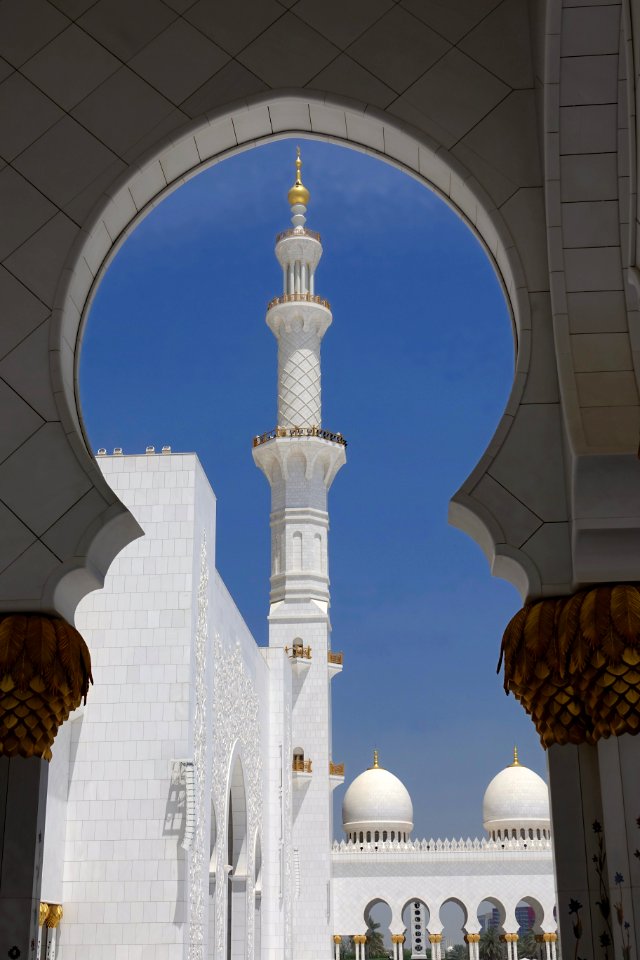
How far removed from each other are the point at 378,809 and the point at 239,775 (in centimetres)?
1326

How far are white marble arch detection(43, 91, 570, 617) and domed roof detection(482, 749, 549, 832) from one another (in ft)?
84.0

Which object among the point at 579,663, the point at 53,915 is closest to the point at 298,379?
the point at 53,915

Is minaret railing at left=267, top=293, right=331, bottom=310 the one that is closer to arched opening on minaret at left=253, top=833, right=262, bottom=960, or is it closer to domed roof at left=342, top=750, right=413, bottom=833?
arched opening on minaret at left=253, top=833, right=262, bottom=960

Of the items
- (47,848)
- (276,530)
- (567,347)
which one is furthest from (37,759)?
(276,530)

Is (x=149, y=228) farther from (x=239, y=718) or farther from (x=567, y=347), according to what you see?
(x=567, y=347)

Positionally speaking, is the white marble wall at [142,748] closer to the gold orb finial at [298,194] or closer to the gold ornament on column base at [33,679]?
the gold ornament on column base at [33,679]

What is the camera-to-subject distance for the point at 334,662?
22.8m

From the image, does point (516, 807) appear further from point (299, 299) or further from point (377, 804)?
point (299, 299)

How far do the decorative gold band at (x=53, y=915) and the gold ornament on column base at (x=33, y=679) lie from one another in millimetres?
7317

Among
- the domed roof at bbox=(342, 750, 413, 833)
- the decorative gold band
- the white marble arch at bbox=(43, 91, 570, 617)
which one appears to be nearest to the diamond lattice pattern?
the domed roof at bbox=(342, 750, 413, 833)

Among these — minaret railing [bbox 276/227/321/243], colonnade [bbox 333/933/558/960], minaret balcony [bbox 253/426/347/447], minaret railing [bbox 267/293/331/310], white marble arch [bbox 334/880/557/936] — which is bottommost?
colonnade [bbox 333/933/558/960]

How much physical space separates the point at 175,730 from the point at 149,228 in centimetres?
1480

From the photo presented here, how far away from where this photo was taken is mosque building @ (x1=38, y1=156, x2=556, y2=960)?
10422 mm

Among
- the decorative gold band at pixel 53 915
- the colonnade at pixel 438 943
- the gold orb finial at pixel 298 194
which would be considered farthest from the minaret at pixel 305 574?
the decorative gold band at pixel 53 915
